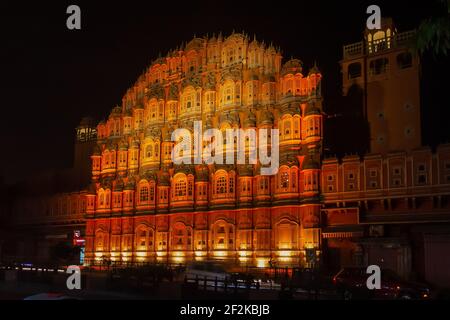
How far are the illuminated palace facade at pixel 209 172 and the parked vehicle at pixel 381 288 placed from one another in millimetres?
14303

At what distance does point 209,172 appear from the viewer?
66.7m

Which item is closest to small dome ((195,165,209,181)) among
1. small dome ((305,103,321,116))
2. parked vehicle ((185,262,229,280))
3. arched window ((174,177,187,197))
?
A: arched window ((174,177,187,197))

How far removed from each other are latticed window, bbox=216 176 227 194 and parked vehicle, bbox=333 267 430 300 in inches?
1025

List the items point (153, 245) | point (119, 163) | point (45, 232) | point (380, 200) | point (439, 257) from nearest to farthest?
point (439, 257), point (380, 200), point (153, 245), point (119, 163), point (45, 232)

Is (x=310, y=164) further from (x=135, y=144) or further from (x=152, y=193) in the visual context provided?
(x=135, y=144)

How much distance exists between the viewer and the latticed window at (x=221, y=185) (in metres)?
64.8

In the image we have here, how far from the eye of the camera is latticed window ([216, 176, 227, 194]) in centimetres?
6475

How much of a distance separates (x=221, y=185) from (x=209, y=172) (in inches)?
97.9

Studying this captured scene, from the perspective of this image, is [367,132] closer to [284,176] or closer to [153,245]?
[284,176]
